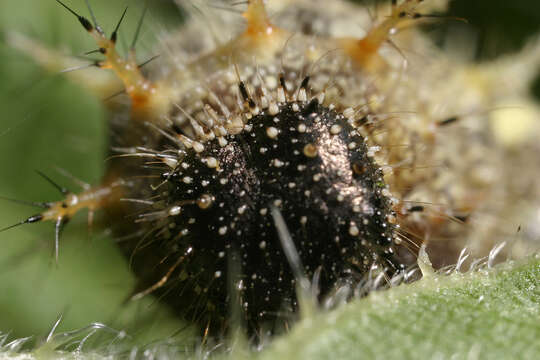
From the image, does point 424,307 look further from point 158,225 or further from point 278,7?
point 278,7

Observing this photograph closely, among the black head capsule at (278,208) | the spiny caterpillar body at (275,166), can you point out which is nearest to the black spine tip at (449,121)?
the spiny caterpillar body at (275,166)

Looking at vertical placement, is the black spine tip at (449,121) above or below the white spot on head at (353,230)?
below

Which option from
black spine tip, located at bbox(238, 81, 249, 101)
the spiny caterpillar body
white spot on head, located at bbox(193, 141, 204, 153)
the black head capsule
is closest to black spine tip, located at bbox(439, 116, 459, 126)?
the spiny caterpillar body

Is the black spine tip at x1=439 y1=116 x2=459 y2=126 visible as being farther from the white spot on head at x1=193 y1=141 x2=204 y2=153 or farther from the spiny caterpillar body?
the white spot on head at x1=193 y1=141 x2=204 y2=153

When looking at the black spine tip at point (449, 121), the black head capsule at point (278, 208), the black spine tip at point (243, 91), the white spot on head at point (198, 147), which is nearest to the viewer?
the black head capsule at point (278, 208)

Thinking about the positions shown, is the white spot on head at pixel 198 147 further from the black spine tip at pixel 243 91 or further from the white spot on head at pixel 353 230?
the white spot on head at pixel 353 230

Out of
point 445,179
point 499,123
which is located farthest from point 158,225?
point 499,123

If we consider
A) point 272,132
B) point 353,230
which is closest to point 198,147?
point 272,132

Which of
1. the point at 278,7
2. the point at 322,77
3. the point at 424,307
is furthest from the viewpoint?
the point at 278,7
